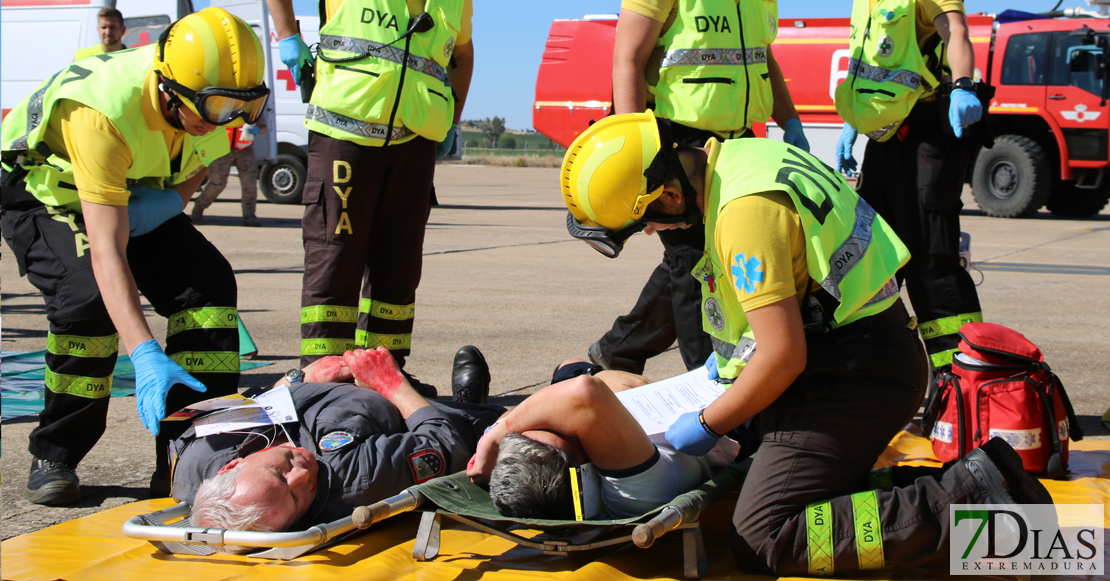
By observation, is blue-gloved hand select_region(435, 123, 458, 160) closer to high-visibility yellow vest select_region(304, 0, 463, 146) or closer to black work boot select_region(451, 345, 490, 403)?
high-visibility yellow vest select_region(304, 0, 463, 146)

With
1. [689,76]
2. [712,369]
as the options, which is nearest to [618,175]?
[712,369]

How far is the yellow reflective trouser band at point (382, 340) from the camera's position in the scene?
4074 mm

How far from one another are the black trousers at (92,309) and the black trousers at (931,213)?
2.68 meters

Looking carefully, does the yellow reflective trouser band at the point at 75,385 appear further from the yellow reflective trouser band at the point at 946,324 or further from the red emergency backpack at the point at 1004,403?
the yellow reflective trouser band at the point at 946,324

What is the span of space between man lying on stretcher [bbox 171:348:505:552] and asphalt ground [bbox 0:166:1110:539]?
63 centimetres

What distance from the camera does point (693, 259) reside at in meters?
3.59

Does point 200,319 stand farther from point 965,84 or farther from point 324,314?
point 965,84

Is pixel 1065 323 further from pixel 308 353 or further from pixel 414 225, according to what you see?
pixel 308 353

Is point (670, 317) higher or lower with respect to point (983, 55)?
lower

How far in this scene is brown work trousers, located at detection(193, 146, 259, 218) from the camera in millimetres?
10859

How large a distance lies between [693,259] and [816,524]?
1.32 meters

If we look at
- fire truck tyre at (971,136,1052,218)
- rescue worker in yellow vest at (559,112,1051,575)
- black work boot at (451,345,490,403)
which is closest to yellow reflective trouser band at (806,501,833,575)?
rescue worker in yellow vest at (559,112,1051,575)

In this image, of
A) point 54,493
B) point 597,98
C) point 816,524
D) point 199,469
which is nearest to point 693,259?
point 816,524

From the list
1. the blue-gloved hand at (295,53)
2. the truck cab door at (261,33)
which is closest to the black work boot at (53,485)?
the blue-gloved hand at (295,53)
